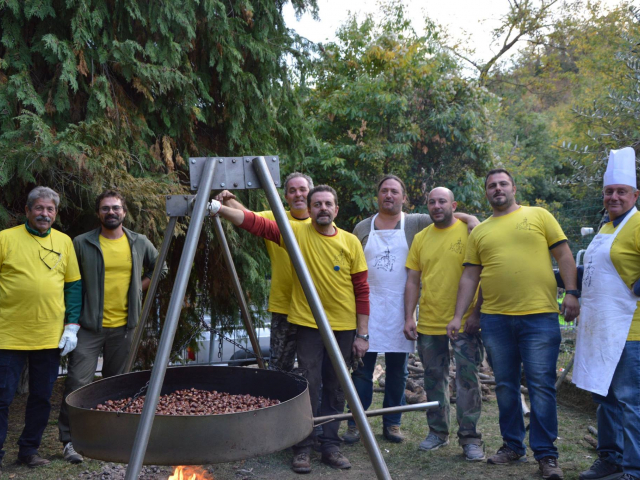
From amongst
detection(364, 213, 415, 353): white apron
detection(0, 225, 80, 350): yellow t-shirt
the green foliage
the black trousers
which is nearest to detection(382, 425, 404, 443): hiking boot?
the black trousers

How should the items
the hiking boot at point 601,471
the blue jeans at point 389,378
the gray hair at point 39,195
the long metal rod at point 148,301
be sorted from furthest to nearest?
the blue jeans at point 389,378
the gray hair at point 39,195
the hiking boot at point 601,471
the long metal rod at point 148,301

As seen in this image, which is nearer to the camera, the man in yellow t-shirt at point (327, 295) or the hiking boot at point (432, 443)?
the man in yellow t-shirt at point (327, 295)

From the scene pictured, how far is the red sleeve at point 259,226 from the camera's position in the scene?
10.7ft

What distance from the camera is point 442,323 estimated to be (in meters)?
4.06

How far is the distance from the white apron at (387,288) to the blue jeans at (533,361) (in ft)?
2.24

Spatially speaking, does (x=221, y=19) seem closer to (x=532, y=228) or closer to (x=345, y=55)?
(x=532, y=228)

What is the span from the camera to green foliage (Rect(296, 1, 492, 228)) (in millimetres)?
10812

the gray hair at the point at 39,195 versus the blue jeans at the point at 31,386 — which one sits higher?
the gray hair at the point at 39,195

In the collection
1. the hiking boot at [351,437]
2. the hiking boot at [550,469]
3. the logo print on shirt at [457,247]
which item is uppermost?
Result: the logo print on shirt at [457,247]

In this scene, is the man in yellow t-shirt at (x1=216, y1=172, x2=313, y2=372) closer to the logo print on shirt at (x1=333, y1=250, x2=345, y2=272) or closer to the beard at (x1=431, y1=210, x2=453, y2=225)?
the logo print on shirt at (x1=333, y1=250, x2=345, y2=272)

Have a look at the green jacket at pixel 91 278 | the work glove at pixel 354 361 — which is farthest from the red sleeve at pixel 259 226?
the green jacket at pixel 91 278

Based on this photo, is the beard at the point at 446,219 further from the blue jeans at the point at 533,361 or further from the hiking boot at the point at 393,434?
the hiking boot at the point at 393,434

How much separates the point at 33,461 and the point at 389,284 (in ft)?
8.93

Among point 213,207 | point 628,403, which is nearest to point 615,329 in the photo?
point 628,403
